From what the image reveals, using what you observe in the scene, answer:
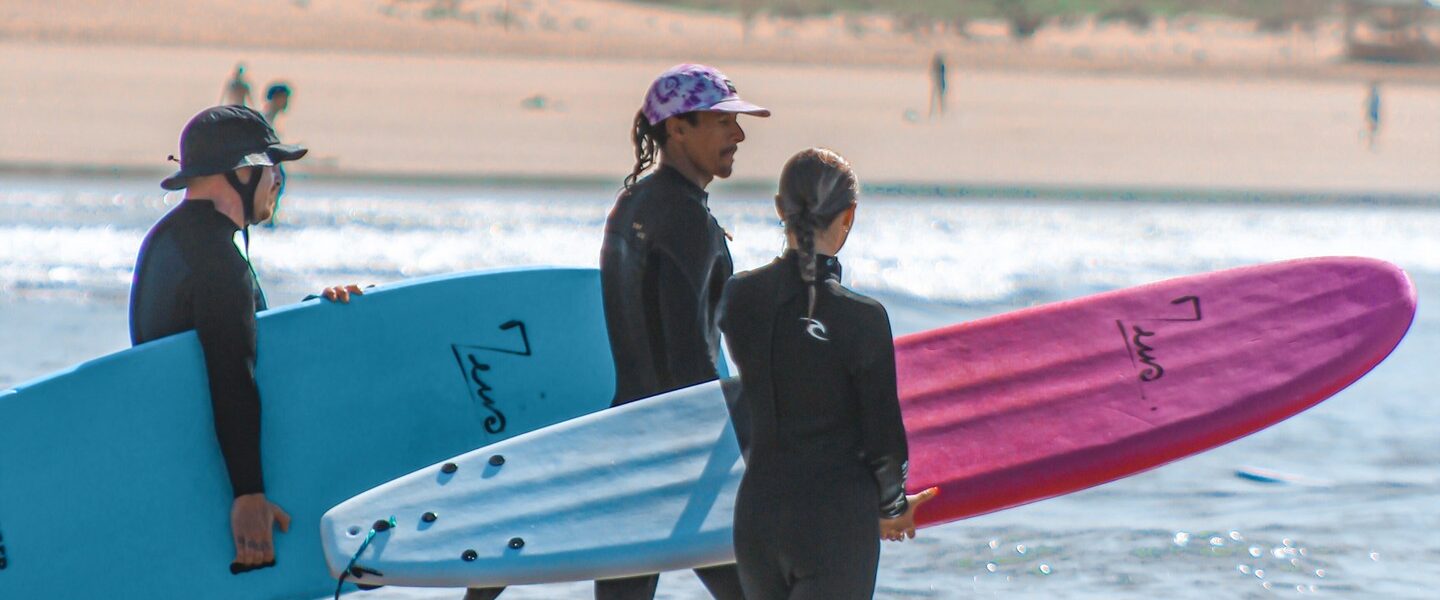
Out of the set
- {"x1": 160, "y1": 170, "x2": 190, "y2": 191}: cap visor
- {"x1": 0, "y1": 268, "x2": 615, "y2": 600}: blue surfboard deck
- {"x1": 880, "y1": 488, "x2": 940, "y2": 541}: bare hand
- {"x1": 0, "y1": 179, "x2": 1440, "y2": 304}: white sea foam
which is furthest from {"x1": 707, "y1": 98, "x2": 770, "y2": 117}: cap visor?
{"x1": 0, "y1": 179, "x2": 1440, "y2": 304}: white sea foam

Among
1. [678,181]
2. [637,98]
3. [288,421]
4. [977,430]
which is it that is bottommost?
[637,98]

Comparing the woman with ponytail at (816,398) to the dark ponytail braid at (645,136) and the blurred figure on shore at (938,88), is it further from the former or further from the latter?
the blurred figure on shore at (938,88)

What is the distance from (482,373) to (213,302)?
1183mm

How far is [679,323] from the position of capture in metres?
3.88

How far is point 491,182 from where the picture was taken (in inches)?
840

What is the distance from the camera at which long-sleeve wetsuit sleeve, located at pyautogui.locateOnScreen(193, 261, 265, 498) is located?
3.79m

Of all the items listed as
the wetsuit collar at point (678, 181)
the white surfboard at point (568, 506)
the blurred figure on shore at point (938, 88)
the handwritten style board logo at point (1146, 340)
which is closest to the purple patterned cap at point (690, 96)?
the wetsuit collar at point (678, 181)

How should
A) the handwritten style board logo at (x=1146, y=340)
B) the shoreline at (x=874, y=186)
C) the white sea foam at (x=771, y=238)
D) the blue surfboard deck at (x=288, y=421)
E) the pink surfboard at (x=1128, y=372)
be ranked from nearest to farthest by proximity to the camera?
the blue surfboard deck at (x=288, y=421), the pink surfboard at (x=1128, y=372), the handwritten style board logo at (x=1146, y=340), the white sea foam at (x=771, y=238), the shoreline at (x=874, y=186)

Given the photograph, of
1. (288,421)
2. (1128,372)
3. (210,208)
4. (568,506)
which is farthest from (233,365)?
(1128,372)

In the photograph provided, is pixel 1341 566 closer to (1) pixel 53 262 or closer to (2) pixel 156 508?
(2) pixel 156 508

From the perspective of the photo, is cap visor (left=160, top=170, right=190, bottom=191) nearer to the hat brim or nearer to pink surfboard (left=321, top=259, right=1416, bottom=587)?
the hat brim

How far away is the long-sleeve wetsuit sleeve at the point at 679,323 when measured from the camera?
150 inches

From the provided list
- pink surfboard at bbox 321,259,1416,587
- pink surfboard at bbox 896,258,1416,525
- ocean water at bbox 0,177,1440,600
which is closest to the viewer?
pink surfboard at bbox 321,259,1416,587

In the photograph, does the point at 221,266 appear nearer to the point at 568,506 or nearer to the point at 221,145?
the point at 221,145
